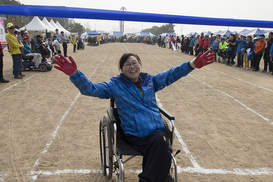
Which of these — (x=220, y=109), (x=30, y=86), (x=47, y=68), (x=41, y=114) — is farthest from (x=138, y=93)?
(x=47, y=68)

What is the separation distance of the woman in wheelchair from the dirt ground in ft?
2.98

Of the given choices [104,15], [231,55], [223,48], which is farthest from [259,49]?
[104,15]

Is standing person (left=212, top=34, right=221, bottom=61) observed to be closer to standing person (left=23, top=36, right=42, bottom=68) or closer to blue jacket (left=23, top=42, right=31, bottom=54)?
Answer: standing person (left=23, top=36, right=42, bottom=68)

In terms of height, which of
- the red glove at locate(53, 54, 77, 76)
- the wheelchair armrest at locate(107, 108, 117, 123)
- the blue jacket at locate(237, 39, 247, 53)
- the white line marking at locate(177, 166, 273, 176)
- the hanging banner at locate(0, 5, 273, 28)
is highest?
the hanging banner at locate(0, 5, 273, 28)

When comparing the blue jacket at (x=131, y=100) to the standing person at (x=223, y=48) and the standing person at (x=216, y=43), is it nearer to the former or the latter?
the standing person at (x=223, y=48)

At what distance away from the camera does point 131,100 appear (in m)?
2.57

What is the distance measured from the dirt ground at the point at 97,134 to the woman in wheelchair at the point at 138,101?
2.98 feet

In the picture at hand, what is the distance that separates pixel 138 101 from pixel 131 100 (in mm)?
84

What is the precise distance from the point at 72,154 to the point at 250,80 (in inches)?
339

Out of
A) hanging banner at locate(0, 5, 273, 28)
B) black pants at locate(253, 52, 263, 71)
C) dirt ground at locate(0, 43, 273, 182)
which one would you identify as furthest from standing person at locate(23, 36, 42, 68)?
black pants at locate(253, 52, 263, 71)

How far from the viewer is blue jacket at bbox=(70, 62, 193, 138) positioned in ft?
8.15

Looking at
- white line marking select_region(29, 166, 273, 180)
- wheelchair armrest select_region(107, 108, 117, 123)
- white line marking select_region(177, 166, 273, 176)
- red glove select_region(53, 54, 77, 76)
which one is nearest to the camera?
red glove select_region(53, 54, 77, 76)

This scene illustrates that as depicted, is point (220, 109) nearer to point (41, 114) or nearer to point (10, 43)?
point (41, 114)

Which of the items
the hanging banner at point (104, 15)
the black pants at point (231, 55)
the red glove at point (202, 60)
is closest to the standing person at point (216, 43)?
the black pants at point (231, 55)
